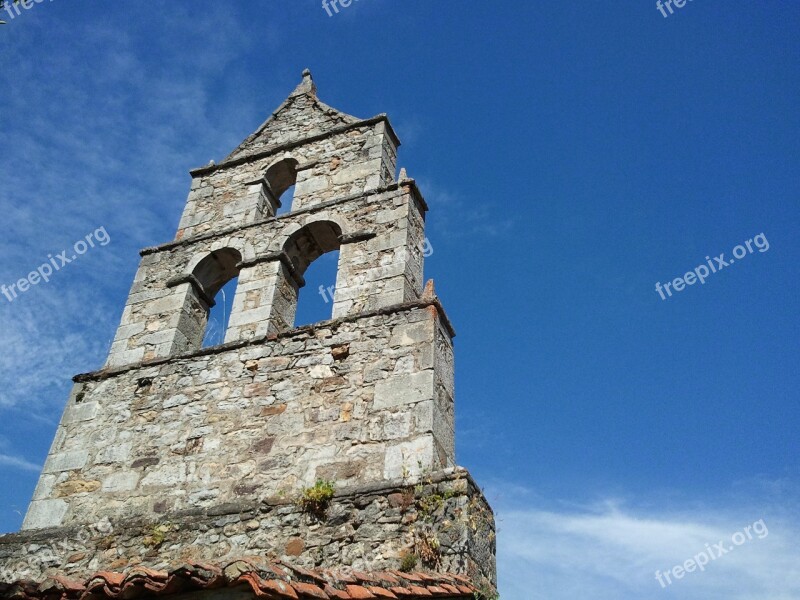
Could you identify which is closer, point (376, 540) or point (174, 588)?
point (174, 588)

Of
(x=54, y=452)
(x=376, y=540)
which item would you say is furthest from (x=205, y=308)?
(x=376, y=540)

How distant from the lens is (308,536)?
5.37 meters

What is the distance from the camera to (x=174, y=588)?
3699 mm

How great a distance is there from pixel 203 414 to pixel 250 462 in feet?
2.80

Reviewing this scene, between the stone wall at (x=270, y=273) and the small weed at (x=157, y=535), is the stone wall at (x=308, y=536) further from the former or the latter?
the stone wall at (x=270, y=273)

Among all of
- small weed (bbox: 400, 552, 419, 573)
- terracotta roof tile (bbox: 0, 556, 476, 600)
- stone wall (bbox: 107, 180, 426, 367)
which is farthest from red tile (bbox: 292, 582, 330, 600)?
stone wall (bbox: 107, 180, 426, 367)

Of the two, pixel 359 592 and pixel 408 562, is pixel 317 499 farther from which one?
pixel 359 592

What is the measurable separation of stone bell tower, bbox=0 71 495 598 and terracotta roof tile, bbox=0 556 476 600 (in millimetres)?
563

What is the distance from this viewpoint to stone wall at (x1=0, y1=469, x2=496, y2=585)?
5000 millimetres

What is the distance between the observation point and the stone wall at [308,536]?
5000 millimetres

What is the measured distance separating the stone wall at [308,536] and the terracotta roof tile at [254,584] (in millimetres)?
577

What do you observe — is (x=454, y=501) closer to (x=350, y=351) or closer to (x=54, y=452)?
(x=350, y=351)

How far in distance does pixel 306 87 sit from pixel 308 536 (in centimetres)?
737

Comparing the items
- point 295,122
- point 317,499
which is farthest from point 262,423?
point 295,122
